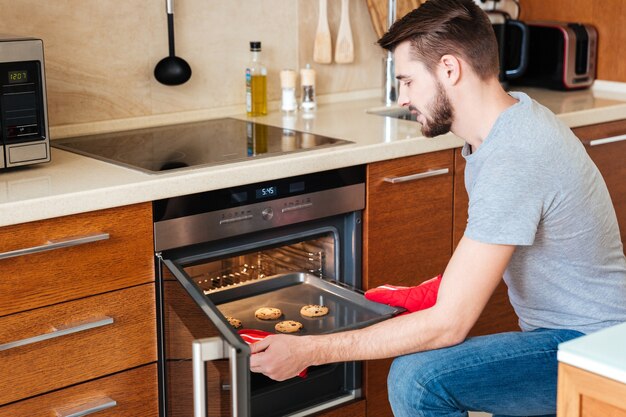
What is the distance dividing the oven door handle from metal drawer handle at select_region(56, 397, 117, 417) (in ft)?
1.82

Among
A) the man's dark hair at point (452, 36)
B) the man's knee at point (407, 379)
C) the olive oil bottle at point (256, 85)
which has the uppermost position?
the man's dark hair at point (452, 36)

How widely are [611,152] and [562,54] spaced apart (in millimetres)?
495

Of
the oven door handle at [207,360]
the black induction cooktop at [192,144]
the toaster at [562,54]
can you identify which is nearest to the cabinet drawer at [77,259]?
the black induction cooktop at [192,144]

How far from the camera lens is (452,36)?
177 cm

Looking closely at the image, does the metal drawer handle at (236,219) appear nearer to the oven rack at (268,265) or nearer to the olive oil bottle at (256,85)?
the oven rack at (268,265)

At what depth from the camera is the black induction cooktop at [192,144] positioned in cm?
221

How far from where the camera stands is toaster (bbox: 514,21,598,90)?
10.9ft

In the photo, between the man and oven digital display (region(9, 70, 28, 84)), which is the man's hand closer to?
the man

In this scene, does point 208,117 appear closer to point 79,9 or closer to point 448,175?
point 79,9

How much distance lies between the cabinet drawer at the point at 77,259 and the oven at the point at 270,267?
5 cm

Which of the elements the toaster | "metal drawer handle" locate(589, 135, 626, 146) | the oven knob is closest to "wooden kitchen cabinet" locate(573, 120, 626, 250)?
"metal drawer handle" locate(589, 135, 626, 146)

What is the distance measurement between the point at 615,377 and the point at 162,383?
125cm

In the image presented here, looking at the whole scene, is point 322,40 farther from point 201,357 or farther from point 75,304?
point 201,357

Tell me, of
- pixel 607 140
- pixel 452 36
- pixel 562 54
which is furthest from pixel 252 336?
pixel 562 54
